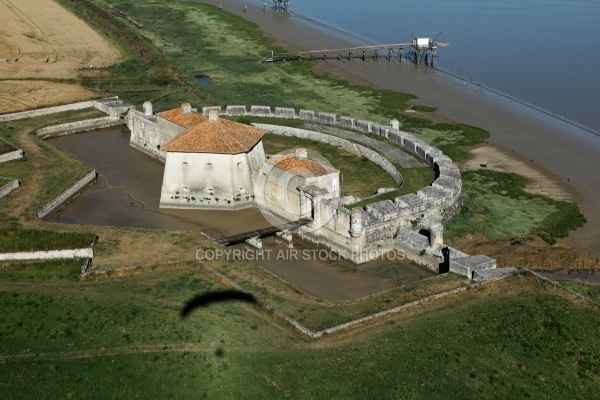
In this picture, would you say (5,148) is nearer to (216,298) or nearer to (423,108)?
(216,298)

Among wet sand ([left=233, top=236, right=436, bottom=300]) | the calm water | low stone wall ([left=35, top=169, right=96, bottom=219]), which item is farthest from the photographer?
the calm water

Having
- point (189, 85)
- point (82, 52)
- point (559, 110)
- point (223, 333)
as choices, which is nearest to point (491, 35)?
point (559, 110)

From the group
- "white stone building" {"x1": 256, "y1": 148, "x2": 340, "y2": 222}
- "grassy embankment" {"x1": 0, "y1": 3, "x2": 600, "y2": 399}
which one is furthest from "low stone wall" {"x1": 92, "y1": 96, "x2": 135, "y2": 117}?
"grassy embankment" {"x1": 0, "y1": 3, "x2": 600, "y2": 399}

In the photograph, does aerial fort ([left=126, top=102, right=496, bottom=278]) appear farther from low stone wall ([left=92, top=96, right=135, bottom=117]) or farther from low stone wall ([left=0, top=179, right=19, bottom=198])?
low stone wall ([left=92, top=96, right=135, bottom=117])

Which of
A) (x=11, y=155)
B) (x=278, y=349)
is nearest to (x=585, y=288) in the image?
(x=278, y=349)

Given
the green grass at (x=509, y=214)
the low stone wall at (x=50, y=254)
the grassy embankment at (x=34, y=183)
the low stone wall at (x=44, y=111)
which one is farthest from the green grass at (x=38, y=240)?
the low stone wall at (x=44, y=111)

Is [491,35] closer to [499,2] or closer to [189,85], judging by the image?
[499,2]
